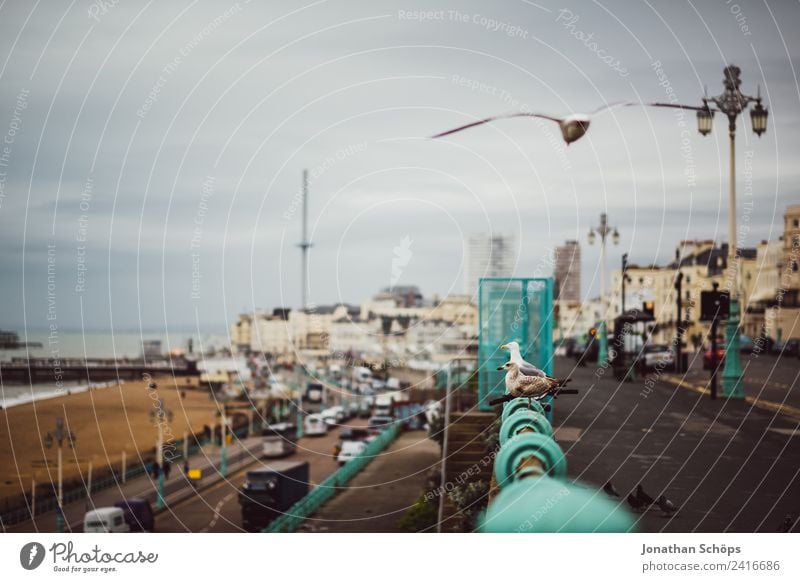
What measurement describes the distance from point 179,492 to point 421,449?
8.87m

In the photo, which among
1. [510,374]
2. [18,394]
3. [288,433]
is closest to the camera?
[510,374]

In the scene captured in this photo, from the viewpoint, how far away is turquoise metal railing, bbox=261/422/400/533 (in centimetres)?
2214

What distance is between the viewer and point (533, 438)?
764 centimetres

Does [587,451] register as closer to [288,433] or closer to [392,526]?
[392,526]

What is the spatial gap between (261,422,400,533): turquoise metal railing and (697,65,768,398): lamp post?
1029cm

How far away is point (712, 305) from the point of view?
20.3m

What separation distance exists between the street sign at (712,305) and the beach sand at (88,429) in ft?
47.1

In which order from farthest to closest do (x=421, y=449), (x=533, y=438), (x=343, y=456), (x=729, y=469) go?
(x=343, y=456) < (x=421, y=449) < (x=729, y=469) < (x=533, y=438)

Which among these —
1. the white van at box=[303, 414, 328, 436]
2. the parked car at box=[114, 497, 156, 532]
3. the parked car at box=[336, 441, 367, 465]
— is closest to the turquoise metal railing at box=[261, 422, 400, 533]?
the parked car at box=[336, 441, 367, 465]

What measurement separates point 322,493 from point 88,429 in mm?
35311

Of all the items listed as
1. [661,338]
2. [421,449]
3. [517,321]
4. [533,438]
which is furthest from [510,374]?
[661,338]

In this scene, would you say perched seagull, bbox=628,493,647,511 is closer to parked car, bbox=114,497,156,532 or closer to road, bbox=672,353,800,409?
road, bbox=672,353,800,409

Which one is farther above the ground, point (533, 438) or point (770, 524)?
point (533, 438)

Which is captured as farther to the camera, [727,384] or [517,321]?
[727,384]
